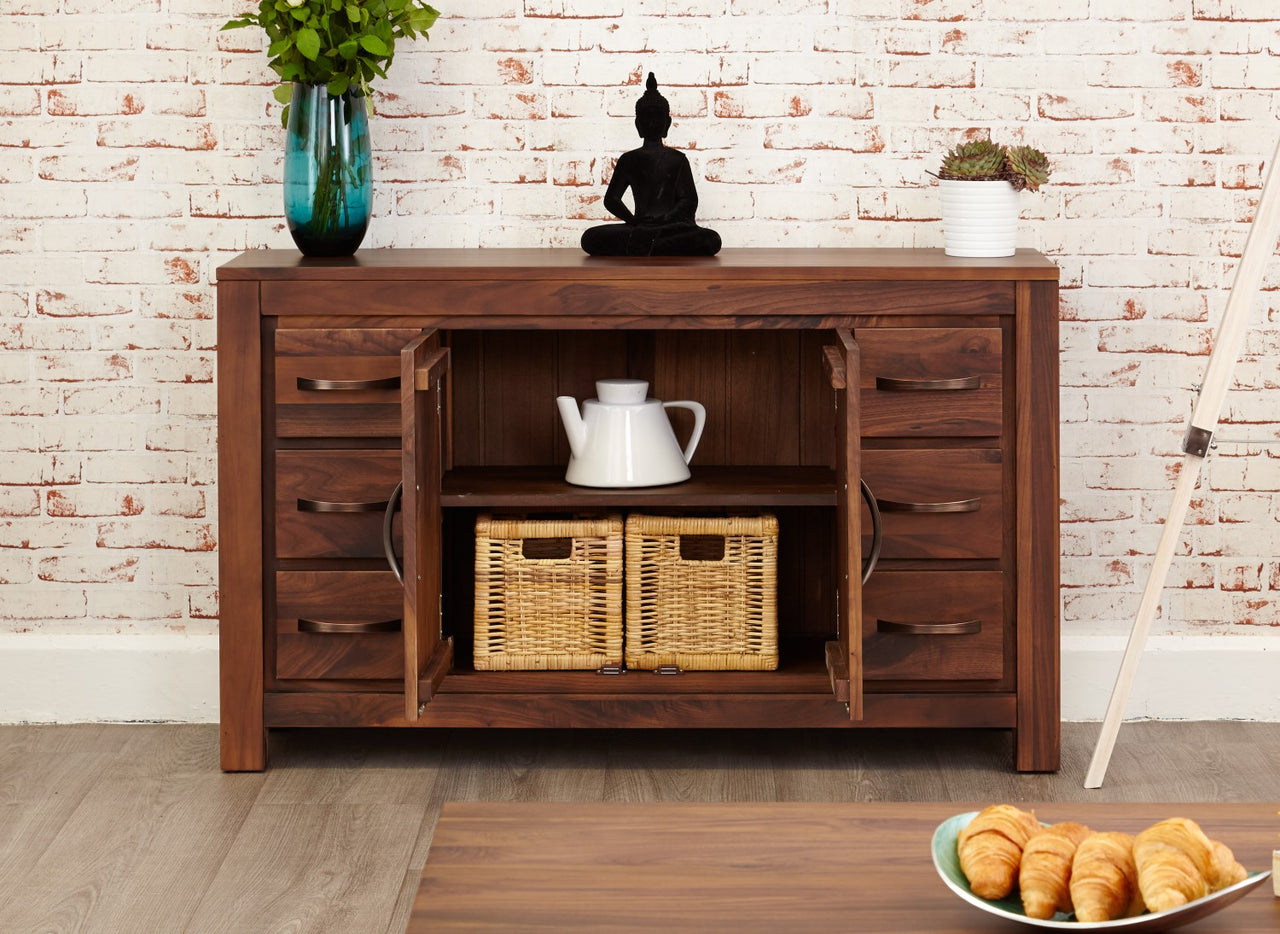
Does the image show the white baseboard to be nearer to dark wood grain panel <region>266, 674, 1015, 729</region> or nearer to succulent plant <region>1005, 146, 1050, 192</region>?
dark wood grain panel <region>266, 674, 1015, 729</region>

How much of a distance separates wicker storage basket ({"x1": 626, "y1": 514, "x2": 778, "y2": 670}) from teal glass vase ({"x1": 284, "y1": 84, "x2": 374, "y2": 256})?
0.79 m

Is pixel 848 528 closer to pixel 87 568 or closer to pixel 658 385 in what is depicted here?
pixel 658 385

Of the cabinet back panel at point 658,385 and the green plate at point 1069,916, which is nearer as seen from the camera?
the green plate at point 1069,916

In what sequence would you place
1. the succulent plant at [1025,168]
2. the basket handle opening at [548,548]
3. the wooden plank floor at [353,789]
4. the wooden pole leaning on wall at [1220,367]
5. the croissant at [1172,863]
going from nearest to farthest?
the croissant at [1172,863] < the wooden plank floor at [353,789] < the wooden pole leaning on wall at [1220,367] < the succulent plant at [1025,168] < the basket handle opening at [548,548]

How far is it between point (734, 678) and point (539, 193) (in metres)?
1.06

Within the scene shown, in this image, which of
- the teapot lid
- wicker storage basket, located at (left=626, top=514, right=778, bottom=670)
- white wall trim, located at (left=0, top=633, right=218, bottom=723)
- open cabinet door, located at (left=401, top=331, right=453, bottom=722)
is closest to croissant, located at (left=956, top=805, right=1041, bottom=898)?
open cabinet door, located at (left=401, top=331, right=453, bottom=722)

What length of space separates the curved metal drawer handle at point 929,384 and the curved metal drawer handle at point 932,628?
0.43 meters

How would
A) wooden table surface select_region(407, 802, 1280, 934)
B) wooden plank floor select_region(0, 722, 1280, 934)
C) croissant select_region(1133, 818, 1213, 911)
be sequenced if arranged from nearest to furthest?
croissant select_region(1133, 818, 1213, 911) < wooden table surface select_region(407, 802, 1280, 934) < wooden plank floor select_region(0, 722, 1280, 934)

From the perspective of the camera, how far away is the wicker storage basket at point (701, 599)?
116 inches

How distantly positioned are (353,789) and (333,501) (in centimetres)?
52

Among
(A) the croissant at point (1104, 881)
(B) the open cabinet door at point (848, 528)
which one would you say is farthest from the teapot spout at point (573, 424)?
(A) the croissant at point (1104, 881)

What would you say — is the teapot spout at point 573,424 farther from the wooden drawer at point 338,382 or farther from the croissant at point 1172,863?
the croissant at point 1172,863

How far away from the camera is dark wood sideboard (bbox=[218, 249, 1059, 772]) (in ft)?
9.12

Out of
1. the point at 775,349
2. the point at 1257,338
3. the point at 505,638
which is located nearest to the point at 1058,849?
the point at 505,638
